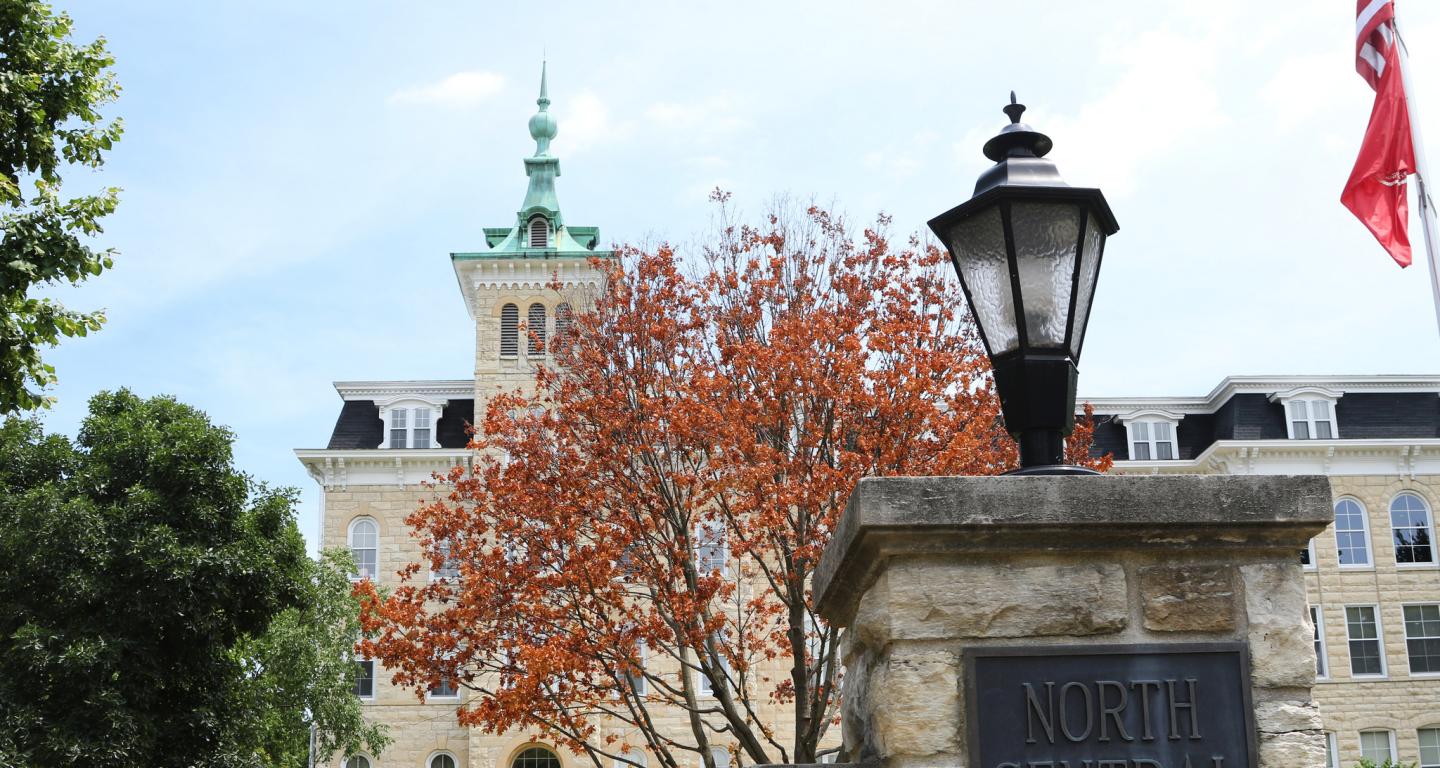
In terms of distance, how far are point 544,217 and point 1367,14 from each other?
29017 millimetres

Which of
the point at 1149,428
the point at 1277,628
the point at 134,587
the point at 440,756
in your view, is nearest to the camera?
the point at 1277,628

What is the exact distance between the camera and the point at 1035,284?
4.41 m

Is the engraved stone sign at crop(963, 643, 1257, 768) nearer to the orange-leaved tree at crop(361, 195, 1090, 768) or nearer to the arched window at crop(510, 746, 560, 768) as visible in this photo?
the orange-leaved tree at crop(361, 195, 1090, 768)

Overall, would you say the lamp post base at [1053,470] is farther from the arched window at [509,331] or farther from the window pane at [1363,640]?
the window pane at [1363,640]

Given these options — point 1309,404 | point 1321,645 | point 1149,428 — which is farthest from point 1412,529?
point 1149,428

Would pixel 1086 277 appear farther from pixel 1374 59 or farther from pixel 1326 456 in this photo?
pixel 1326 456

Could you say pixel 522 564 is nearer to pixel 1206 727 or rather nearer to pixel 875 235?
pixel 875 235

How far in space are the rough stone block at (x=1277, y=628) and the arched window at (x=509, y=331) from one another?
112 ft

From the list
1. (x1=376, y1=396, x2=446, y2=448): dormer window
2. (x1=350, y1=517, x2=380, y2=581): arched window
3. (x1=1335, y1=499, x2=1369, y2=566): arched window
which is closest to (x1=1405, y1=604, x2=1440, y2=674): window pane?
(x1=1335, y1=499, x2=1369, y2=566): arched window

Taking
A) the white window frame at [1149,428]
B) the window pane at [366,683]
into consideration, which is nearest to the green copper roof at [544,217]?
the window pane at [366,683]

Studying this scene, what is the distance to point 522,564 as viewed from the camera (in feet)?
54.8

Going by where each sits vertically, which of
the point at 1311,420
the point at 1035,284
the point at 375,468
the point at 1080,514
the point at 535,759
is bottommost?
the point at 535,759

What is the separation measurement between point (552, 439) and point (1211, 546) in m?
14.7

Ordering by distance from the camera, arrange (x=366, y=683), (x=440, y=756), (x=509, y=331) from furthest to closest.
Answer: (x=509, y=331), (x=366, y=683), (x=440, y=756)
